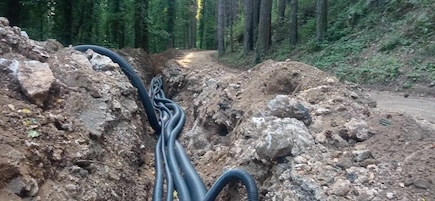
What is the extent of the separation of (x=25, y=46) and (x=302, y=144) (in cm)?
437

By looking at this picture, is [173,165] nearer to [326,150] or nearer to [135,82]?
[326,150]

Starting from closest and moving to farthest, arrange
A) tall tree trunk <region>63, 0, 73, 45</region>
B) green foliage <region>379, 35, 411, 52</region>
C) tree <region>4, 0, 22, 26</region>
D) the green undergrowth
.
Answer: the green undergrowth, green foliage <region>379, 35, 411, 52</region>, tree <region>4, 0, 22, 26</region>, tall tree trunk <region>63, 0, 73, 45</region>

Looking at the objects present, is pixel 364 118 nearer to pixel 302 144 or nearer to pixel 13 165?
pixel 302 144

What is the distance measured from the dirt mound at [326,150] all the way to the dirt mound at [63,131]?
1229 mm

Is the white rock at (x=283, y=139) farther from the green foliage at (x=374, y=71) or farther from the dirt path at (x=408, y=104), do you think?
the green foliage at (x=374, y=71)

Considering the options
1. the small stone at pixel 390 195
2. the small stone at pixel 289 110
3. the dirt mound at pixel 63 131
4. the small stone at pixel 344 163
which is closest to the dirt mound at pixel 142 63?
the dirt mound at pixel 63 131

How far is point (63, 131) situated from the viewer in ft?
15.5

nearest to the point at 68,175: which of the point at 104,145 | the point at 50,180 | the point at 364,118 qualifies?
the point at 50,180

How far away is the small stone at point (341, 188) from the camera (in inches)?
138

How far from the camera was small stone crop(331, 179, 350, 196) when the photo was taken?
3.50m

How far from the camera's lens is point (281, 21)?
2075 centimetres

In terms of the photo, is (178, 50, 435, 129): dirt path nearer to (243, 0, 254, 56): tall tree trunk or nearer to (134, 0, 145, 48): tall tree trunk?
(243, 0, 254, 56): tall tree trunk

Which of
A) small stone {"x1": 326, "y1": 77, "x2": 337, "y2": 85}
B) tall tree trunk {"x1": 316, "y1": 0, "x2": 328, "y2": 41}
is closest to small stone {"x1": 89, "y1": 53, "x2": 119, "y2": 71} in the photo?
small stone {"x1": 326, "y1": 77, "x2": 337, "y2": 85}

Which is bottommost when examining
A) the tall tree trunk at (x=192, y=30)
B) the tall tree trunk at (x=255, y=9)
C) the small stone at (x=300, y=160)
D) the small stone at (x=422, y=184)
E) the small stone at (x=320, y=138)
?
the small stone at (x=422, y=184)
